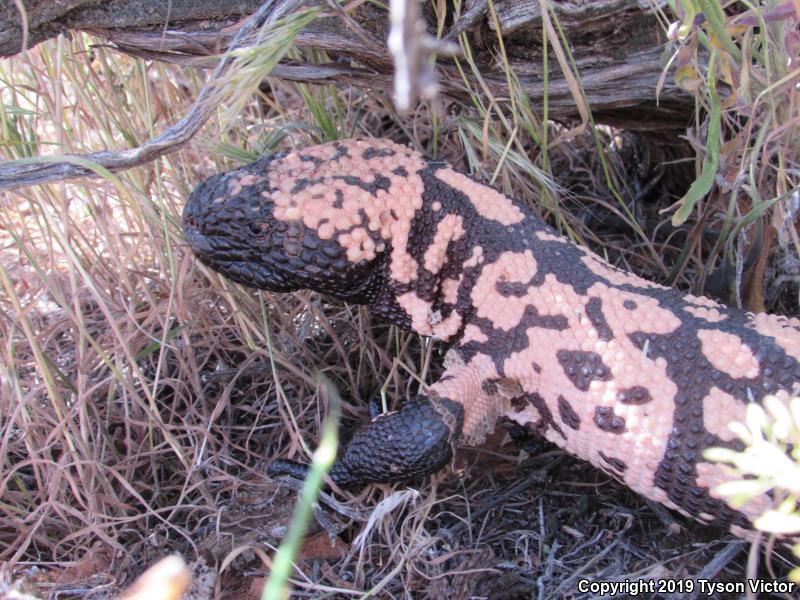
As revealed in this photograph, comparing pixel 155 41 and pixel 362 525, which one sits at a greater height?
pixel 155 41

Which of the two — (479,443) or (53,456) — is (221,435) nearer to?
(53,456)

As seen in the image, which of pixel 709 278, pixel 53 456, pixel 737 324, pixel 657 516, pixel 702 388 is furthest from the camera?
pixel 709 278

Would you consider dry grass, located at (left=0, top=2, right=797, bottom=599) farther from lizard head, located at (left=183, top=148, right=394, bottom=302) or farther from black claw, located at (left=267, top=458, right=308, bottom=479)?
lizard head, located at (left=183, top=148, right=394, bottom=302)

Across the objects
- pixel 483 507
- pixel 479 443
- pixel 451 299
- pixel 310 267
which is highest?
pixel 310 267

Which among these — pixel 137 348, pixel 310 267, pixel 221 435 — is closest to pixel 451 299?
pixel 310 267

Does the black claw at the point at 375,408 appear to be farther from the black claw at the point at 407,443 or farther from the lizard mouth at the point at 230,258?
the lizard mouth at the point at 230,258

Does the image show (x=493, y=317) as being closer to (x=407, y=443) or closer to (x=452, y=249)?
(x=452, y=249)
